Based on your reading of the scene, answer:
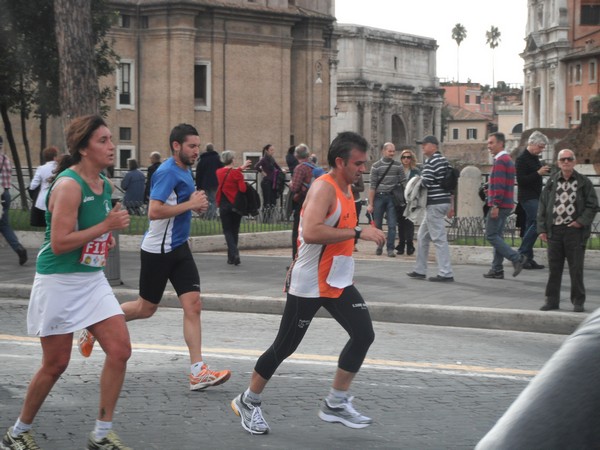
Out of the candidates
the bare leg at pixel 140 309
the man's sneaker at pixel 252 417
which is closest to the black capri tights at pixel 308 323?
the man's sneaker at pixel 252 417

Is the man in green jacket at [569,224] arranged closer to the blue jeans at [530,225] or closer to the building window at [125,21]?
the blue jeans at [530,225]

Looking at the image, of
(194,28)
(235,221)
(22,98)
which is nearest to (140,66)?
(194,28)

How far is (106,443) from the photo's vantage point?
5586 mm

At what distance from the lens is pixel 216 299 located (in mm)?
12102

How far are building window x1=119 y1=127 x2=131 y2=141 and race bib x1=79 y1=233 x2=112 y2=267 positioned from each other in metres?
45.4

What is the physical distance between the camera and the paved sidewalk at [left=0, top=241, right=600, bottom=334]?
10906 mm

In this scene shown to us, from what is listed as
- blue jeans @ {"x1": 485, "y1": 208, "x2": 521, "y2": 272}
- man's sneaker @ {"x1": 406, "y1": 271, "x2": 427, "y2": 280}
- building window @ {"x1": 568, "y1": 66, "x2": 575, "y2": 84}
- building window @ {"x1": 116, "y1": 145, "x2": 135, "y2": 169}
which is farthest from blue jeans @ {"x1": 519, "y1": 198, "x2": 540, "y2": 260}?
building window @ {"x1": 568, "y1": 66, "x2": 575, "y2": 84}

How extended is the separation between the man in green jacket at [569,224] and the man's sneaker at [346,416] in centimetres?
515

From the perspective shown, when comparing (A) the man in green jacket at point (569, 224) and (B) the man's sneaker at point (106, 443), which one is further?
(A) the man in green jacket at point (569, 224)

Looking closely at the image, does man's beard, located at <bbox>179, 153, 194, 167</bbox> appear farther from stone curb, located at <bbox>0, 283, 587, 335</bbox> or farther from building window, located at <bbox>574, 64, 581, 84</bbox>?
building window, located at <bbox>574, 64, 581, 84</bbox>

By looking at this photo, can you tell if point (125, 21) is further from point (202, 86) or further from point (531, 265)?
point (531, 265)

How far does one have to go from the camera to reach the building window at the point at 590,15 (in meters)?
105

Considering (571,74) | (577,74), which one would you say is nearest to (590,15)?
(571,74)

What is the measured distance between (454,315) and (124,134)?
A: 41155mm
